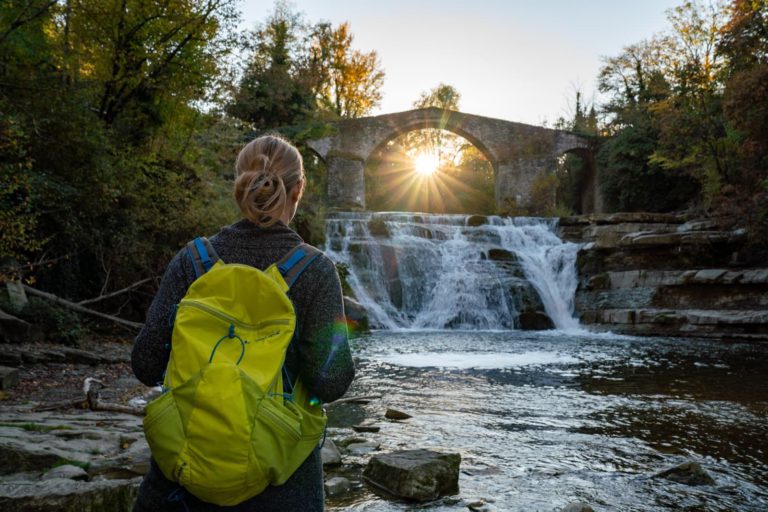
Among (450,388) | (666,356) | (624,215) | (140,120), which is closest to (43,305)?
(140,120)

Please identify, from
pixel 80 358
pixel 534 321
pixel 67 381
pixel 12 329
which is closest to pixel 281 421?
pixel 67 381

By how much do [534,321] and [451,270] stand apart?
279 centimetres

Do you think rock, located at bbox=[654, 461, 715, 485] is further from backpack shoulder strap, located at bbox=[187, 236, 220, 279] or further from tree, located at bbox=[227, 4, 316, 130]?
tree, located at bbox=[227, 4, 316, 130]

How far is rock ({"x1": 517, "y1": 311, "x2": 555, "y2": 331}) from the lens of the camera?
14109 mm

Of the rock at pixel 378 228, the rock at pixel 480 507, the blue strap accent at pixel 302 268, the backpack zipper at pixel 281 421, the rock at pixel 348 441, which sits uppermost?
the rock at pixel 378 228

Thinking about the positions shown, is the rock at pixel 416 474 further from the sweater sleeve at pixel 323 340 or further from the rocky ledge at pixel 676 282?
the rocky ledge at pixel 676 282

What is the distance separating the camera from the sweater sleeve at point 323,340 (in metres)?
1.38

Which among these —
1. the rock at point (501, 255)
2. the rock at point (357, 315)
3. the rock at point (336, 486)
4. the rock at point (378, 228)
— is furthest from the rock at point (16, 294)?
the rock at point (501, 255)

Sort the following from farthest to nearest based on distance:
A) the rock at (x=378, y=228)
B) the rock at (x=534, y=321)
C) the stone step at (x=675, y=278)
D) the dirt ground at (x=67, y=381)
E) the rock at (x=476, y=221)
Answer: the rock at (x=476, y=221) < the rock at (x=378, y=228) < the rock at (x=534, y=321) < the stone step at (x=675, y=278) < the dirt ground at (x=67, y=381)

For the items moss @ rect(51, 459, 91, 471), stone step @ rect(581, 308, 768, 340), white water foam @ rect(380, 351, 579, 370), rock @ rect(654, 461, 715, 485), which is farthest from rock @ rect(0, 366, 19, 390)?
stone step @ rect(581, 308, 768, 340)

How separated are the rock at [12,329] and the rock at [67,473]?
17.1 ft

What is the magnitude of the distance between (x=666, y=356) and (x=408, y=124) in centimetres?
2084

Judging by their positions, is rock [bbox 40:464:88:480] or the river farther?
the river

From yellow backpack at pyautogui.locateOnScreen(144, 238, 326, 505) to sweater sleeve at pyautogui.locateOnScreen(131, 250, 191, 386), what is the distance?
0.07 meters
